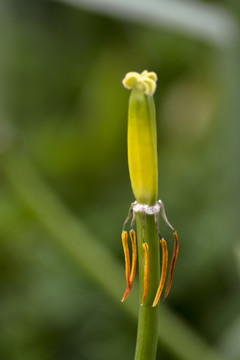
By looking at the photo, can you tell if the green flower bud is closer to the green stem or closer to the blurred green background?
the green stem

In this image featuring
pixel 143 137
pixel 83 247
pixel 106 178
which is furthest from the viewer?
pixel 106 178

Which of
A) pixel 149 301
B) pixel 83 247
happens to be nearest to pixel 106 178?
pixel 83 247

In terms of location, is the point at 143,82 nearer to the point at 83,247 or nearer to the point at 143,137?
the point at 143,137

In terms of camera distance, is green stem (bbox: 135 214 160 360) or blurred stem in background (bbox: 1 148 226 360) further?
blurred stem in background (bbox: 1 148 226 360)

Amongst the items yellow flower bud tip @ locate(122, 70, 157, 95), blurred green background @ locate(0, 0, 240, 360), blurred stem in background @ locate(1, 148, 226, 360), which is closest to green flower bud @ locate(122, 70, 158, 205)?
yellow flower bud tip @ locate(122, 70, 157, 95)

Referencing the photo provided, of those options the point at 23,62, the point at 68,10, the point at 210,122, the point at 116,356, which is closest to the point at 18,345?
the point at 116,356

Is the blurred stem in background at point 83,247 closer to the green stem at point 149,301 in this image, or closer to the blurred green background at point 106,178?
the blurred green background at point 106,178
